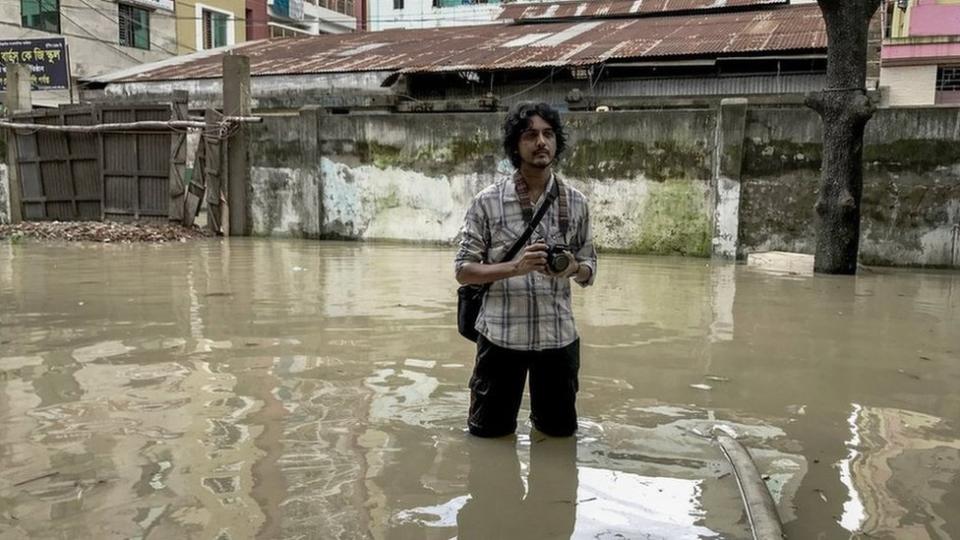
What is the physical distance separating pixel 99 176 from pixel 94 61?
46.0 feet

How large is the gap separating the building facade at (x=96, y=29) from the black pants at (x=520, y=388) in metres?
22.4

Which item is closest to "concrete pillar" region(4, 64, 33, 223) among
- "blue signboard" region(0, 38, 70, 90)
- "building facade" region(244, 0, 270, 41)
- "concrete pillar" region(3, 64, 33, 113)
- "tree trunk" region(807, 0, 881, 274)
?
"concrete pillar" region(3, 64, 33, 113)

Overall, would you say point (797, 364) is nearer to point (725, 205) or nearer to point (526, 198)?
point (526, 198)

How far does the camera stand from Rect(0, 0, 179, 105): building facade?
22.8m

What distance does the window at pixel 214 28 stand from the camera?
96.4ft

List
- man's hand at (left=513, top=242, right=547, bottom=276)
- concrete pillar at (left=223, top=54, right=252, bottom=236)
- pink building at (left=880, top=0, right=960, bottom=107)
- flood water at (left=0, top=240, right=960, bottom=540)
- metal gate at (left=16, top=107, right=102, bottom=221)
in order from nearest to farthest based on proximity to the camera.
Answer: flood water at (left=0, top=240, right=960, bottom=540) → man's hand at (left=513, top=242, right=547, bottom=276) → concrete pillar at (left=223, top=54, right=252, bottom=236) → metal gate at (left=16, top=107, right=102, bottom=221) → pink building at (left=880, top=0, right=960, bottom=107)

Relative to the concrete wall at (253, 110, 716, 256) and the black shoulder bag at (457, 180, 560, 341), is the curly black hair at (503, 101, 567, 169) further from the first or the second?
the concrete wall at (253, 110, 716, 256)

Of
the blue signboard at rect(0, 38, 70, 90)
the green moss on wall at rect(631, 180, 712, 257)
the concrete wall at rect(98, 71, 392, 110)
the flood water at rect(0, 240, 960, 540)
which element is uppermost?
the blue signboard at rect(0, 38, 70, 90)

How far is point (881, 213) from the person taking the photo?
955cm

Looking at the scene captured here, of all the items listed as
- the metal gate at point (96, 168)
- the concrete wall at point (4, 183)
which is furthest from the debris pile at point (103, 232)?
the concrete wall at point (4, 183)

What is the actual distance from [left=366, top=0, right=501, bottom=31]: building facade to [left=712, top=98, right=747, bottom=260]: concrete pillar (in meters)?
20.4

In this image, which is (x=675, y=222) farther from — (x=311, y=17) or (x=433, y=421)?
(x=311, y=17)

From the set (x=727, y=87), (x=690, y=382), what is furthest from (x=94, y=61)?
(x=690, y=382)

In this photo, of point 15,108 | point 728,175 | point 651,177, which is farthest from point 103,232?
point 728,175
